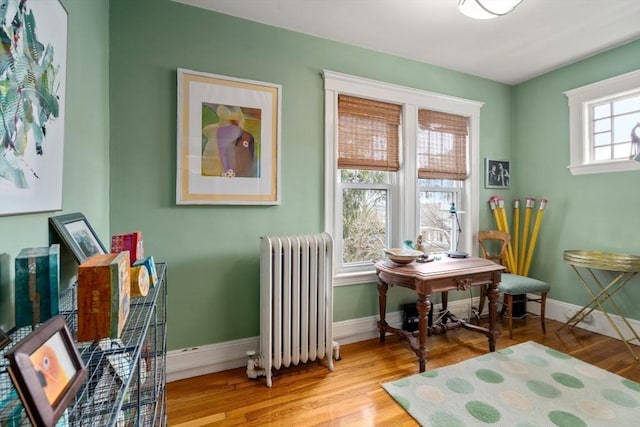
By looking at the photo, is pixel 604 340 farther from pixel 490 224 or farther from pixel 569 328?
pixel 490 224

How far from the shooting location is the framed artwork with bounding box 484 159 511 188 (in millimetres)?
3275

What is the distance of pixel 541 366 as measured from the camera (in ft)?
7.09

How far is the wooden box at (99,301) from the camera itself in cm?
74

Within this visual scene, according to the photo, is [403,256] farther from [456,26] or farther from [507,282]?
[456,26]

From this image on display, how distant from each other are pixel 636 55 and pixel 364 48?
232 cm

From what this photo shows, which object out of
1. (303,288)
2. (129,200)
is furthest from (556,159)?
(129,200)

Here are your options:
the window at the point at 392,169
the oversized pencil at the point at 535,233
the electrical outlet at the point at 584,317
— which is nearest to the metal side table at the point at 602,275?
the electrical outlet at the point at 584,317

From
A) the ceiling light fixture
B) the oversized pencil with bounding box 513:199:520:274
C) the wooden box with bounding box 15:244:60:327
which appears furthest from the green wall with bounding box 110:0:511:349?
the oversized pencil with bounding box 513:199:520:274

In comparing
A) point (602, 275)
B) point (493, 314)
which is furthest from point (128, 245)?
point (602, 275)

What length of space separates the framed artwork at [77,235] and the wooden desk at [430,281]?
6.05 feet

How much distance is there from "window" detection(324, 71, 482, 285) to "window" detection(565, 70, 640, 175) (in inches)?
34.9

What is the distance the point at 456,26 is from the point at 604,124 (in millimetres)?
1827

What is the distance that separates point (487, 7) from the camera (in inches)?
69.6

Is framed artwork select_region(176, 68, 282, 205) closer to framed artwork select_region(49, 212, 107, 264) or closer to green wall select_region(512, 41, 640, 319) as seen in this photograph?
framed artwork select_region(49, 212, 107, 264)
